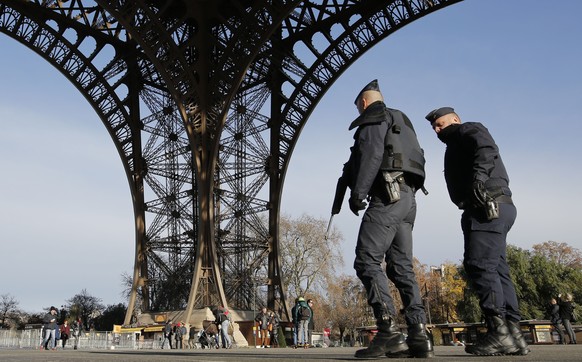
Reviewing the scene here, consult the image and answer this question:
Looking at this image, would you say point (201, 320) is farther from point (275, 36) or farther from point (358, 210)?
point (358, 210)

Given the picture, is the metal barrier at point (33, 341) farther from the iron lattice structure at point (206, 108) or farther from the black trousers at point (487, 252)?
the black trousers at point (487, 252)

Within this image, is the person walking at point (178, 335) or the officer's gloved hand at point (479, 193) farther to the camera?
the person walking at point (178, 335)

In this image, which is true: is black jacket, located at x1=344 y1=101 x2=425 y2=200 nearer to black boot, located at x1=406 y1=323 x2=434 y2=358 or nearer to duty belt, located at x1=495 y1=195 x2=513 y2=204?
duty belt, located at x1=495 y1=195 x2=513 y2=204

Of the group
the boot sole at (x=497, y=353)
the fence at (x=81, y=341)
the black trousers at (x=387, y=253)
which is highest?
the fence at (x=81, y=341)

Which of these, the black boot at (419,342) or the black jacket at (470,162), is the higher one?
the black jacket at (470,162)

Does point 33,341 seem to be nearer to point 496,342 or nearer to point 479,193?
point 496,342

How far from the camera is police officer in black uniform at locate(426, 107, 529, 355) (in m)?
4.66

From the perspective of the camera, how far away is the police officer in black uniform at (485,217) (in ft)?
15.3

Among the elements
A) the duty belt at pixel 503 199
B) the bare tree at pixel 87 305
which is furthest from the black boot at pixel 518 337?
the bare tree at pixel 87 305

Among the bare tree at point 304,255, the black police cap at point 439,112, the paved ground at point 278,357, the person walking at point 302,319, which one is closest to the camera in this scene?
the paved ground at point 278,357

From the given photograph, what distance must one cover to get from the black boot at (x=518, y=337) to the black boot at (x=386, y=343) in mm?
990

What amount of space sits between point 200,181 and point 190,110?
7.68 feet

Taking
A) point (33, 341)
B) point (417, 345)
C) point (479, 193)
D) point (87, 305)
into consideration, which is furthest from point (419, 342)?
point (87, 305)

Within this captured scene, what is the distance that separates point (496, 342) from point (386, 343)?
2.93ft
